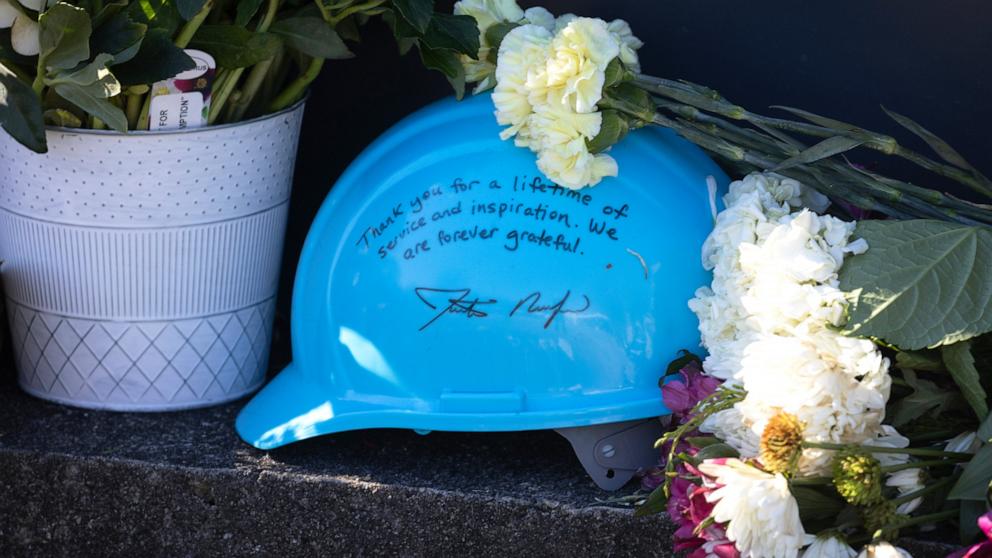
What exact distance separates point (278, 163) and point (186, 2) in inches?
12.3

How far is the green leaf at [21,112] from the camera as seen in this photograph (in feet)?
4.17

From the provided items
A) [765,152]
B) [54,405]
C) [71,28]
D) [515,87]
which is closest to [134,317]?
[54,405]

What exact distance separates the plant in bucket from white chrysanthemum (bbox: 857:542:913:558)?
2.24 feet

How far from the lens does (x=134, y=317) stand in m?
1.49

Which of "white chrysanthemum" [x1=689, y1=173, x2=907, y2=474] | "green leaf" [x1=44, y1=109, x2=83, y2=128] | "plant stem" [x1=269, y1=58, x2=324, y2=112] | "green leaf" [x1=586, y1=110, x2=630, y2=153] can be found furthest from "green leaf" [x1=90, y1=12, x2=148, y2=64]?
"white chrysanthemum" [x1=689, y1=173, x2=907, y2=474]

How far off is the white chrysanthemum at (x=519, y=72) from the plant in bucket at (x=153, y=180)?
0.24ft

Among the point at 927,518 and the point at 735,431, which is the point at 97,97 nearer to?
the point at 735,431

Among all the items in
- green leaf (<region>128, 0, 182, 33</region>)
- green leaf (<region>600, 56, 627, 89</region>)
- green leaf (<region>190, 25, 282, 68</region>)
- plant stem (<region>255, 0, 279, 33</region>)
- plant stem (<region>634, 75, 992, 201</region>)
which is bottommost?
green leaf (<region>190, 25, 282, 68</region>)

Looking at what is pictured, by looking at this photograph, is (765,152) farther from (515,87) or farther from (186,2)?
(186,2)

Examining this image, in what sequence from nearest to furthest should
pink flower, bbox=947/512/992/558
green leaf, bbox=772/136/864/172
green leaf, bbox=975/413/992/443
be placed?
pink flower, bbox=947/512/992/558 → green leaf, bbox=975/413/992/443 → green leaf, bbox=772/136/864/172

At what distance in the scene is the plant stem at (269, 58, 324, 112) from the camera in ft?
4.88

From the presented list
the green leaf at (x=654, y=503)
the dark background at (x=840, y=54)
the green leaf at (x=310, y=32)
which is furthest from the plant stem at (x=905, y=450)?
the green leaf at (x=310, y=32)

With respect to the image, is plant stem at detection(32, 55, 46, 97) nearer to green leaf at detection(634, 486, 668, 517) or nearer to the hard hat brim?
the hard hat brim

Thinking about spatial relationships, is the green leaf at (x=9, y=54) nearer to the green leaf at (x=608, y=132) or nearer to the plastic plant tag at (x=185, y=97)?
the plastic plant tag at (x=185, y=97)
